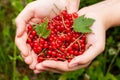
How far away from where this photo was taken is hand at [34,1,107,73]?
1997 mm

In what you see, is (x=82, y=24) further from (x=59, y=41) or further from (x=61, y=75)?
(x=61, y=75)

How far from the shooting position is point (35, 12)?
7.81 ft

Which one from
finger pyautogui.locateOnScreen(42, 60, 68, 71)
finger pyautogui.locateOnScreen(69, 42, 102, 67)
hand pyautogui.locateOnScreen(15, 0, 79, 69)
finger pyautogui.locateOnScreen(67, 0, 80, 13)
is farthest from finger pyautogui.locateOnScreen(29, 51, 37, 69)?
finger pyautogui.locateOnScreen(67, 0, 80, 13)

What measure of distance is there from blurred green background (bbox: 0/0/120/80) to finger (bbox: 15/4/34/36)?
15.0 inches

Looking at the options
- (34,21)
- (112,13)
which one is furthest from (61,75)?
(112,13)

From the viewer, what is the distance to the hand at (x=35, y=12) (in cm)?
220

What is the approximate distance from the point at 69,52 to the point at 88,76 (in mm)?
741

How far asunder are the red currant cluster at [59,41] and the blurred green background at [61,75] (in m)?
0.47

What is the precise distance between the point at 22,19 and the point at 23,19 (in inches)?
0.5

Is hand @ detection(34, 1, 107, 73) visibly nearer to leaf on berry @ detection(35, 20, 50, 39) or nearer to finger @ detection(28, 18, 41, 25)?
leaf on berry @ detection(35, 20, 50, 39)

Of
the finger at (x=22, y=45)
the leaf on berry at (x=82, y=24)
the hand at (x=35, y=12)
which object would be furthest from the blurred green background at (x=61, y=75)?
the leaf on berry at (x=82, y=24)

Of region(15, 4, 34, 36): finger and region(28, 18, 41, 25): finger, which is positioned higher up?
region(15, 4, 34, 36): finger

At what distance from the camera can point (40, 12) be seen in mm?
2391

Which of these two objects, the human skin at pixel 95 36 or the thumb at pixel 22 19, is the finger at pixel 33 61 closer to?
the human skin at pixel 95 36
